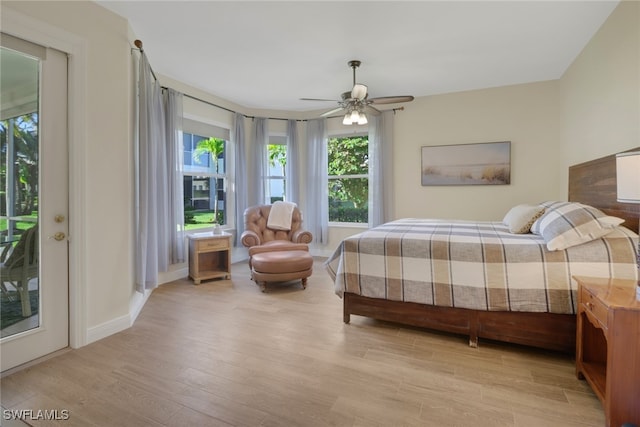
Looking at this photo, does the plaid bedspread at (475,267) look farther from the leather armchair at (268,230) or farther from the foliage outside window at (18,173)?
the foliage outside window at (18,173)

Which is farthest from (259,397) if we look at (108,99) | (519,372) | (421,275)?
(108,99)

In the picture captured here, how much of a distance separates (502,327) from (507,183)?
2.83m

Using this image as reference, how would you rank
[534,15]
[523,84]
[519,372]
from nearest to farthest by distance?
[519,372] < [534,15] < [523,84]

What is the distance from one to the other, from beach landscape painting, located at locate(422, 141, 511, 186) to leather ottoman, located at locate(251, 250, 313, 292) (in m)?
2.45

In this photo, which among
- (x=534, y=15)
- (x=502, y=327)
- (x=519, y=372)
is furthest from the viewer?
(x=534, y=15)

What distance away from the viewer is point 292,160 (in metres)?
5.52

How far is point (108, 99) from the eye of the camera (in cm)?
246

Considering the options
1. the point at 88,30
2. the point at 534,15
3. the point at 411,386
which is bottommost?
the point at 411,386

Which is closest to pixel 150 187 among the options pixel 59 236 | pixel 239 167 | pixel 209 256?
pixel 59 236

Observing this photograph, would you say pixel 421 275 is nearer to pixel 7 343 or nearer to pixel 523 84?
pixel 7 343

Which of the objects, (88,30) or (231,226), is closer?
(88,30)

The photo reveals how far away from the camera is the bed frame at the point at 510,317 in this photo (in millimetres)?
2068

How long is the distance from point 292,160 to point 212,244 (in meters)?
2.23

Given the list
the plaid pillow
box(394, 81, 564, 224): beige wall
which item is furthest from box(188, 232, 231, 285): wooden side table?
the plaid pillow
